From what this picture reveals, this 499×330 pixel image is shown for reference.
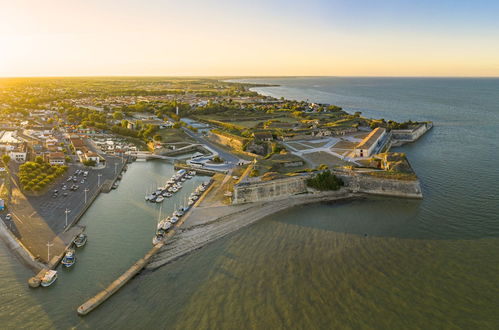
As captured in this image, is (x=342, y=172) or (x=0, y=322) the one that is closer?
(x=0, y=322)

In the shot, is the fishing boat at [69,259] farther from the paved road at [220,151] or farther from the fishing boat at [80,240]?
the paved road at [220,151]

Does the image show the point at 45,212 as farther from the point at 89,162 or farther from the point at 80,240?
the point at 89,162

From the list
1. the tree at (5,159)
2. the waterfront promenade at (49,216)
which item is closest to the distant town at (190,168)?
the waterfront promenade at (49,216)

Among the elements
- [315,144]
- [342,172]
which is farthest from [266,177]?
[315,144]

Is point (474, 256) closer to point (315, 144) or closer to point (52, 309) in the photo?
point (52, 309)

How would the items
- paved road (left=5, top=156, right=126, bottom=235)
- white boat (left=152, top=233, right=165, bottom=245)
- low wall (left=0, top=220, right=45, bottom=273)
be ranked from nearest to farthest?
low wall (left=0, top=220, right=45, bottom=273), white boat (left=152, top=233, right=165, bottom=245), paved road (left=5, top=156, right=126, bottom=235)

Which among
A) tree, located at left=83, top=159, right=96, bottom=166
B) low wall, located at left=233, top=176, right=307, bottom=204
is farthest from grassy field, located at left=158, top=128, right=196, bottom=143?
low wall, located at left=233, top=176, right=307, bottom=204

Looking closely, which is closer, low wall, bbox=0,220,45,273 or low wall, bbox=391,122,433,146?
low wall, bbox=0,220,45,273

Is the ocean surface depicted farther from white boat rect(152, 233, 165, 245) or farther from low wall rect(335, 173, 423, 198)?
low wall rect(335, 173, 423, 198)
